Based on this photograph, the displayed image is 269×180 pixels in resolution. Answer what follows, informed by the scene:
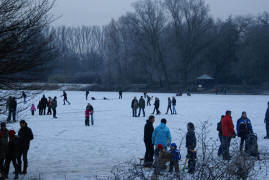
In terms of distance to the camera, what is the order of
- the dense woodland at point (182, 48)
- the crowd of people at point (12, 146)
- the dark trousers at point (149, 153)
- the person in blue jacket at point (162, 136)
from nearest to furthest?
1. the crowd of people at point (12, 146)
2. the person in blue jacket at point (162, 136)
3. the dark trousers at point (149, 153)
4. the dense woodland at point (182, 48)

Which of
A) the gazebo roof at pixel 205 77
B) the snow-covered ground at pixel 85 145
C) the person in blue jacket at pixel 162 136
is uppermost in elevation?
the gazebo roof at pixel 205 77

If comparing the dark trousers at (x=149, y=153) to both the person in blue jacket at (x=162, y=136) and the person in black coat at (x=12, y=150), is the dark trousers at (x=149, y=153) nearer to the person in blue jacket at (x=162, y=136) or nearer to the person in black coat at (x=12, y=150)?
the person in blue jacket at (x=162, y=136)

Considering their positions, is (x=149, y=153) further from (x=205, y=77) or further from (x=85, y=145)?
(x=205, y=77)

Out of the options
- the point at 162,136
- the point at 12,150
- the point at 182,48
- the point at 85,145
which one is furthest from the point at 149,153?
the point at 182,48

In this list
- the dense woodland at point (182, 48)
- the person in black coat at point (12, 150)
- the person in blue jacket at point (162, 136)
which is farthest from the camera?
the dense woodland at point (182, 48)

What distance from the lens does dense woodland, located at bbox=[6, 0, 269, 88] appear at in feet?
181

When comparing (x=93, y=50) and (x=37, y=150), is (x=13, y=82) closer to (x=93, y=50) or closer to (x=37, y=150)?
(x=37, y=150)

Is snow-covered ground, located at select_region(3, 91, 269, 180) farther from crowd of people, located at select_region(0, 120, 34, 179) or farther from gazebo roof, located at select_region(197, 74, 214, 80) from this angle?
gazebo roof, located at select_region(197, 74, 214, 80)

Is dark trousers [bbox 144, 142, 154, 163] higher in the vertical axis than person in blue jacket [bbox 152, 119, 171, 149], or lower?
lower

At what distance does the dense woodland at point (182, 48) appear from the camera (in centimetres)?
5503

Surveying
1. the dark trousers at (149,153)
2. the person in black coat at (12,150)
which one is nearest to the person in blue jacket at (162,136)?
the dark trousers at (149,153)

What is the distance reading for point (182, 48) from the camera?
56125 mm

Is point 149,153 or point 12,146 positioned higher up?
point 12,146

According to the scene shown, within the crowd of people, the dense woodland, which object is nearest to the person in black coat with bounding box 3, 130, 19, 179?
the crowd of people
